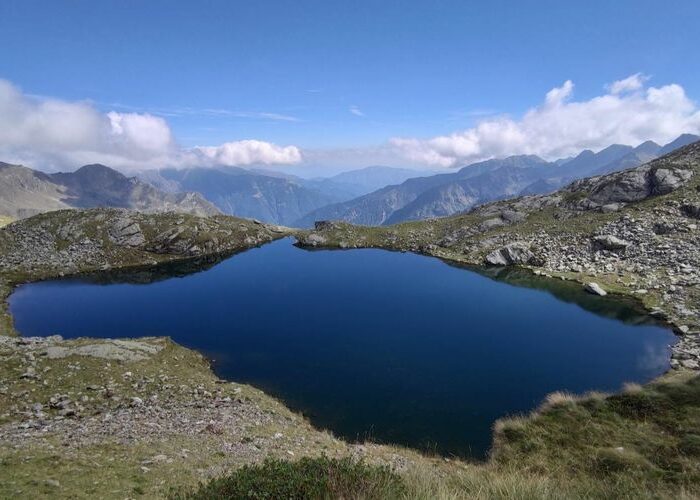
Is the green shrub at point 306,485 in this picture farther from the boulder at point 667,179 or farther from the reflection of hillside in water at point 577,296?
the boulder at point 667,179

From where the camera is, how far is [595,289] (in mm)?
65250

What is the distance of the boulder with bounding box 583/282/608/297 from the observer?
6462 cm

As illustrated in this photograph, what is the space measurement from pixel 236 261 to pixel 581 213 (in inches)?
3533

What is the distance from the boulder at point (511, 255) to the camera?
88.3m

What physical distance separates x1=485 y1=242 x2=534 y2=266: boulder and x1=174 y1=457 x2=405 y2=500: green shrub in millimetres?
84695

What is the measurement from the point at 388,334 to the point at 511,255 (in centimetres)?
5040

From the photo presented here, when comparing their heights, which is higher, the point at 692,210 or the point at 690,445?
the point at 692,210

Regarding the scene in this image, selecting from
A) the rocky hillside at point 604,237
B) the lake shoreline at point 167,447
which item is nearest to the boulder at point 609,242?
the rocky hillside at point 604,237

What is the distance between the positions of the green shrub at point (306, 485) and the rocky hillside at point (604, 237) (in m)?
42.8

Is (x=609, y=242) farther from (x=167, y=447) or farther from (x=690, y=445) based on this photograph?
(x=167, y=447)

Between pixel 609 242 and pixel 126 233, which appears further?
pixel 126 233

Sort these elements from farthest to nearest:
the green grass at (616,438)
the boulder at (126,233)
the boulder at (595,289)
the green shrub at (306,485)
Result: the boulder at (126,233) → the boulder at (595,289) → the green grass at (616,438) → the green shrub at (306,485)

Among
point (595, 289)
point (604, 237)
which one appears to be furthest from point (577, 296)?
point (604, 237)

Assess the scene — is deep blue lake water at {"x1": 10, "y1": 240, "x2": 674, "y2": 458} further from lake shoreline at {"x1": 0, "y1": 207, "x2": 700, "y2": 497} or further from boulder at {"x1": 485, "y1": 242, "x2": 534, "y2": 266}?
boulder at {"x1": 485, "y1": 242, "x2": 534, "y2": 266}
